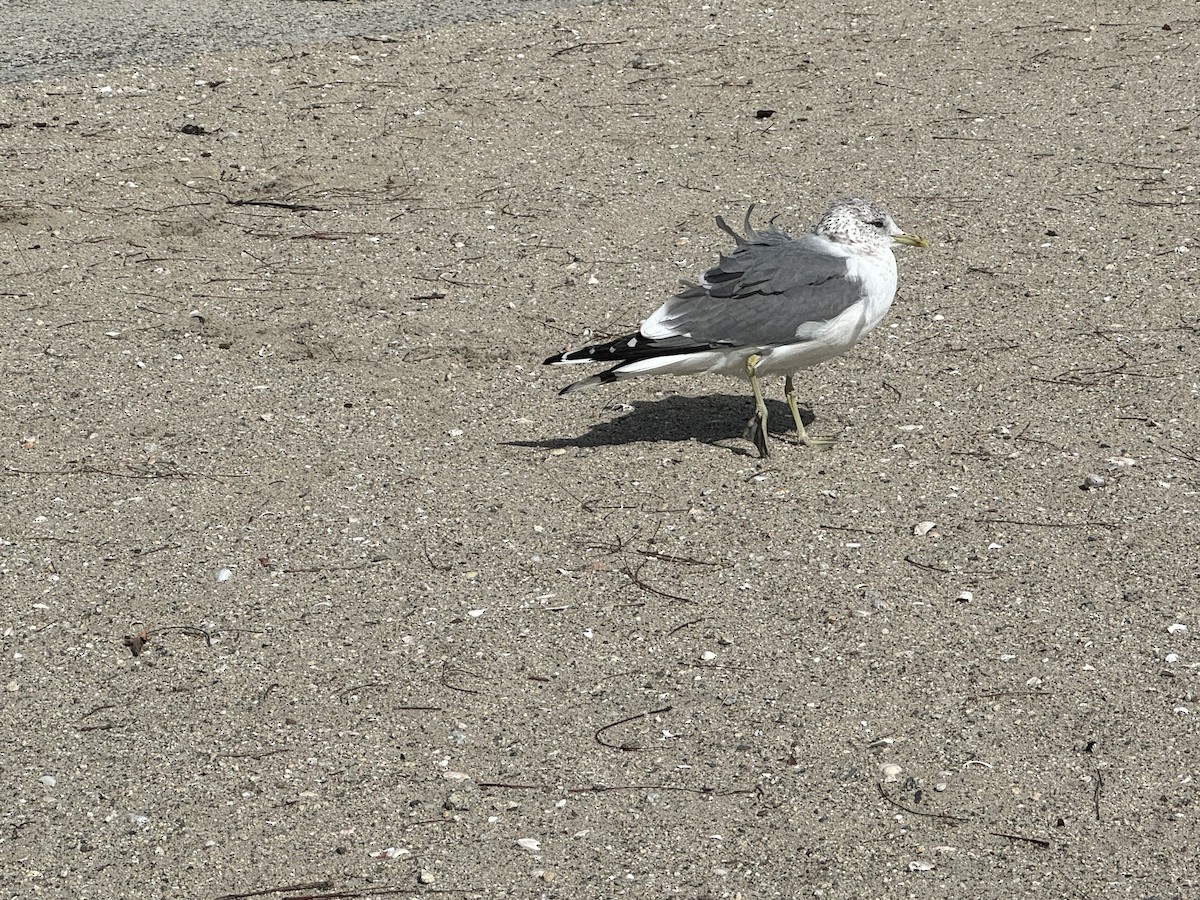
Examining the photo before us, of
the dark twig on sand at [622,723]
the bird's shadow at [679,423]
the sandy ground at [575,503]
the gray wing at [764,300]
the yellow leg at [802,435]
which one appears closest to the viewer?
the sandy ground at [575,503]

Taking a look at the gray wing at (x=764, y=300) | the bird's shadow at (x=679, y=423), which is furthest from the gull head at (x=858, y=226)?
the bird's shadow at (x=679, y=423)

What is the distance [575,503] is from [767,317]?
1039 millimetres

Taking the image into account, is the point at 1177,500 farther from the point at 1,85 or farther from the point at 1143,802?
the point at 1,85

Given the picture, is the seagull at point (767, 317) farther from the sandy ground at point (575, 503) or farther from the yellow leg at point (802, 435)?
the sandy ground at point (575, 503)

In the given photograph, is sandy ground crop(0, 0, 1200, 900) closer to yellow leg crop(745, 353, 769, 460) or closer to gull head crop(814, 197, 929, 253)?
yellow leg crop(745, 353, 769, 460)

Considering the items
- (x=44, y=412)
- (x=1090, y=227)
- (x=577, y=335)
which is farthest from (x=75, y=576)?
(x=1090, y=227)

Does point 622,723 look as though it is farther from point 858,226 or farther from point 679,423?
point 858,226

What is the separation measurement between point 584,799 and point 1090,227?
494cm

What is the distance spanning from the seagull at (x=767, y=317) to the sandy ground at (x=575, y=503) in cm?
36

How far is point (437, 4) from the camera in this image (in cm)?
1120

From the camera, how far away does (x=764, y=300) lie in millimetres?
5613

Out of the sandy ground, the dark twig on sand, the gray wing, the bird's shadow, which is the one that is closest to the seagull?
the gray wing

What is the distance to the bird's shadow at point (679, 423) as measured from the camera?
5.87 meters

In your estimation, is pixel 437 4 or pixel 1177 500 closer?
pixel 1177 500
